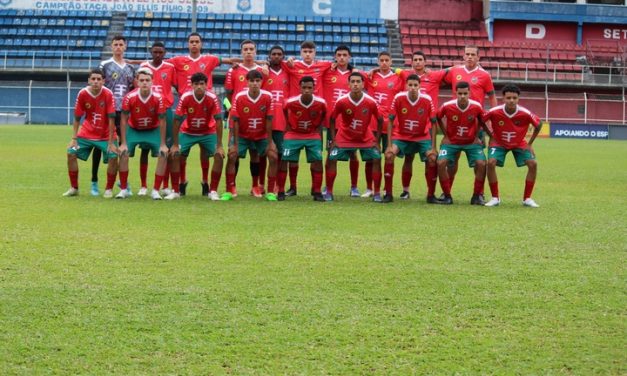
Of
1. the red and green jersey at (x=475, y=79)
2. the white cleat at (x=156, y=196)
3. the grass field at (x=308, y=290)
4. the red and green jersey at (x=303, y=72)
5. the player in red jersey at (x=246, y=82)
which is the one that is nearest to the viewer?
the grass field at (x=308, y=290)

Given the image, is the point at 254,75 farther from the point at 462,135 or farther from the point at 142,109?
the point at 462,135

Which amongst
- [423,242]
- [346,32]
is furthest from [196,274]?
[346,32]

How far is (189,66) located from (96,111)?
1.47 m

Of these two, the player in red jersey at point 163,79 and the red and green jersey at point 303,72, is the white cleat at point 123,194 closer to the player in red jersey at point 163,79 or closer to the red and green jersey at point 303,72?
the player in red jersey at point 163,79

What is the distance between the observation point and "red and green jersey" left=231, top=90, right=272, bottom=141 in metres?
11.3

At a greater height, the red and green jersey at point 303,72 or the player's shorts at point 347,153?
the red and green jersey at point 303,72

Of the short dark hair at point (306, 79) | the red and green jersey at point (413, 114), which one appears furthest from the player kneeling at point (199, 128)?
the red and green jersey at point (413, 114)

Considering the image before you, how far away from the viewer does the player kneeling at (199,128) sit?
1124 cm

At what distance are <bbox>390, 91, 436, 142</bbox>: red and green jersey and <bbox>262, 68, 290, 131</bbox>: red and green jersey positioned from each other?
1456 millimetres

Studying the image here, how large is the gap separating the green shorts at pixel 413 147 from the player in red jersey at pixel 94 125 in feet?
11.6

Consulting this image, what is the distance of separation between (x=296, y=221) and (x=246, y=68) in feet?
11.6

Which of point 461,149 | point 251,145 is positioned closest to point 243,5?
point 251,145

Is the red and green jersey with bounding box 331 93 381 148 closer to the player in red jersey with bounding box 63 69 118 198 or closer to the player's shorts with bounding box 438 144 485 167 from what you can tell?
the player's shorts with bounding box 438 144 485 167

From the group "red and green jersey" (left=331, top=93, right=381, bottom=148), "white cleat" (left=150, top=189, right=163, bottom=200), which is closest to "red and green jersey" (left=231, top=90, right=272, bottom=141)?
"red and green jersey" (left=331, top=93, right=381, bottom=148)
